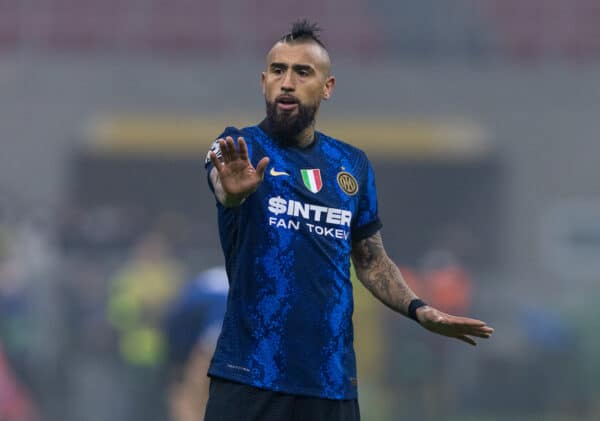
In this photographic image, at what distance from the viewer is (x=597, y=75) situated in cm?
1903

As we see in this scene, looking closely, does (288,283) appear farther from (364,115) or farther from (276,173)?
(364,115)

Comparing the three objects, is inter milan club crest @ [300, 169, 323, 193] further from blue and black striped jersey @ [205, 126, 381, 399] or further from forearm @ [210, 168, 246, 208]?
forearm @ [210, 168, 246, 208]

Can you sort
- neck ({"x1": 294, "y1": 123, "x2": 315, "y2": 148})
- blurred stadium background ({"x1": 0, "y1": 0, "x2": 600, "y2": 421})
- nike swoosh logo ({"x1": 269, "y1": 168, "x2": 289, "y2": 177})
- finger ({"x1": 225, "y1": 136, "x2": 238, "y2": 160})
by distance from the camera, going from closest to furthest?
finger ({"x1": 225, "y1": 136, "x2": 238, "y2": 160})
nike swoosh logo ({"x1": 269, "y1": 168, "x2": 289, "y2": 177})
neck ({"x1": 294, "y1": 123, "x2": 315, "y2": 148})
blurred stadium background ({"x1": 0, "y1": 0, "x2": 600, "y2": 421})

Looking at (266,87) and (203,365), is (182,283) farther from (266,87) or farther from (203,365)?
(266,87)

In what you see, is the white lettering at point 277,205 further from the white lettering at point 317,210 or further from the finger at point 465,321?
the finger at point 465,321

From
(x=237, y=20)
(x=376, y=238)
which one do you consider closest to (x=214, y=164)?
(x=376, y=238)

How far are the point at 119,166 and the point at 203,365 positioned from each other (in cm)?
1303

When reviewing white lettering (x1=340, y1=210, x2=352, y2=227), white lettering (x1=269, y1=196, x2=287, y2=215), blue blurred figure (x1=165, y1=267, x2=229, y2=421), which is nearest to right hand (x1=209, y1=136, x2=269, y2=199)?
white lettering (x1=269, y1=196, x2=287, y2=215)

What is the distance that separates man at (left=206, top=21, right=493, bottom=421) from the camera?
12.5ft

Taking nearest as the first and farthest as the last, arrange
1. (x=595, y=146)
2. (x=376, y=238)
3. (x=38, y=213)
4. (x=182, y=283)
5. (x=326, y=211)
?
(x=326, y=211) → (x=376, y=238) → (x=182, y=283) → (x=38, y=213) → (x=595, y=146)

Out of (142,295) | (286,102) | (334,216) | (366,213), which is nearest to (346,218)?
(334,216)

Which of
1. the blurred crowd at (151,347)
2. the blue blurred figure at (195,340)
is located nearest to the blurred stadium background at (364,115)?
the blurred crowd at (151,347)

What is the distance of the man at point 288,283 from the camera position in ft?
12.5

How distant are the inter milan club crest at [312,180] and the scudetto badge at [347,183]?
0.27 ft
